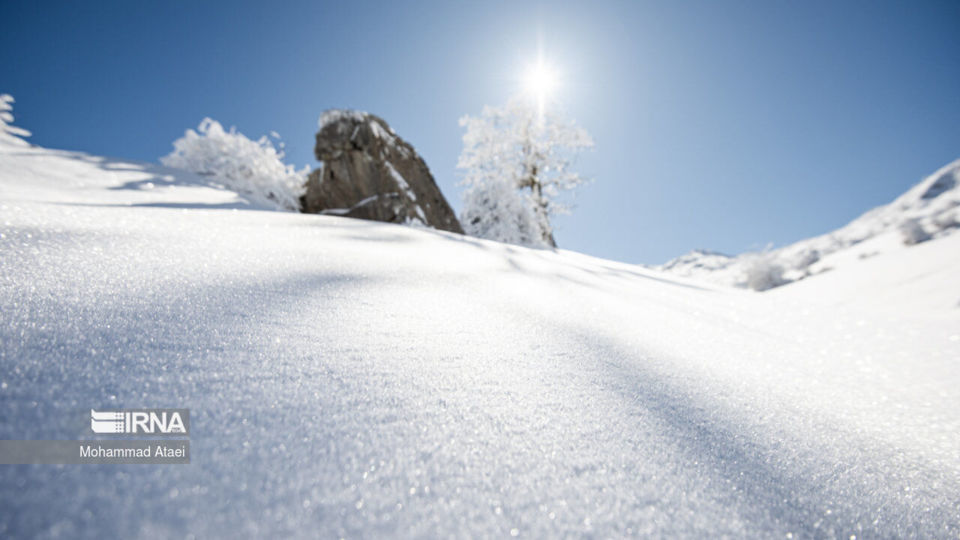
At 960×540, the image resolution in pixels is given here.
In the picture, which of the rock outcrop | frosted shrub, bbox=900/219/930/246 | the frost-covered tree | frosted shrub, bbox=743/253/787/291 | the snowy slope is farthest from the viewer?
the frost-covered tree

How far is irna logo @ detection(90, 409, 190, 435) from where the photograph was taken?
30 centimetres

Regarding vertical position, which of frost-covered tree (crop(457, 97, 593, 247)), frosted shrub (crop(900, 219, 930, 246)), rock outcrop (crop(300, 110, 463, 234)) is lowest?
frosted shrub (crop(900, 219, 930, 246))

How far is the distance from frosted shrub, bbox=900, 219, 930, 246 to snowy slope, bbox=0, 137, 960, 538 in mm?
5284

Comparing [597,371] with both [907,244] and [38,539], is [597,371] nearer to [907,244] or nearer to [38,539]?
[38,539]

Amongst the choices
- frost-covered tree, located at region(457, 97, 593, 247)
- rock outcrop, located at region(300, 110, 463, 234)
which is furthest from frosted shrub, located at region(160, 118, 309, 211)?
frost-covered tree, located at region(457, 97, 593, 247)

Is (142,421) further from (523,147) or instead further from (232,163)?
(523,147)

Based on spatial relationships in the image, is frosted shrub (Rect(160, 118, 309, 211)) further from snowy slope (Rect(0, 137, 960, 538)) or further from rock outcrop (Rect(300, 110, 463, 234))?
snowy slope (Rect(0, 137, 960, 538))

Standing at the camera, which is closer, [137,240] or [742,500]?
[742,500]

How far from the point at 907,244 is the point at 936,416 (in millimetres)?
5902

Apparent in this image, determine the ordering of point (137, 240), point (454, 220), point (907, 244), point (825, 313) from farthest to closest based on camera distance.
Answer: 1. point (454, 220)
2. point (907, 244)
3. point (825, 313)
4. point (137, 240)

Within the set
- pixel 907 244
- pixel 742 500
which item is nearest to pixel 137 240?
pixel 742 500

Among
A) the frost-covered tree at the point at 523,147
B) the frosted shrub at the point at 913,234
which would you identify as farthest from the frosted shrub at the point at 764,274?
the frost-covered tree at the point at 523,147

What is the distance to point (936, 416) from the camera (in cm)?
68

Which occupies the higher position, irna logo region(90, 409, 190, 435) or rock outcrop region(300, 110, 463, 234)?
rock outcrop region(300, 110, 463, 234)
